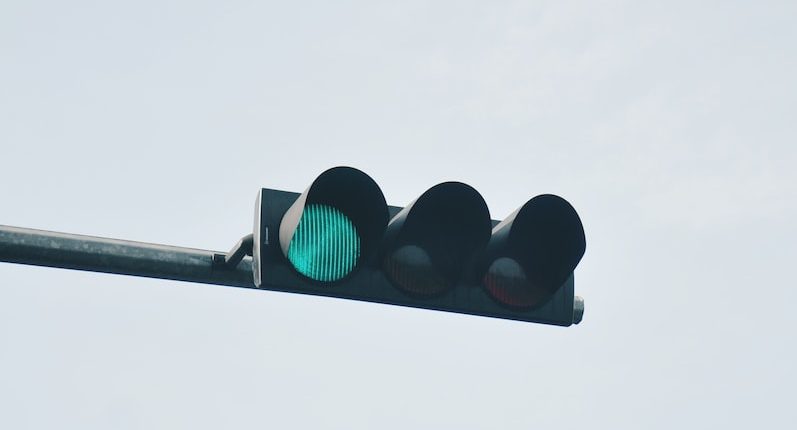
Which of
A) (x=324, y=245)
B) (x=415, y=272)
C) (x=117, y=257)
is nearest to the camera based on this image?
(x=324, y=245)

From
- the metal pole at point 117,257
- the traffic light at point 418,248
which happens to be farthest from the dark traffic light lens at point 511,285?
the metal pole at point 117,257

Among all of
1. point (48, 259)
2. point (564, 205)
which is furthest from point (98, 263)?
point (564, 205)

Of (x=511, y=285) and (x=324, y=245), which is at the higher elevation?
(x=324, y=245)

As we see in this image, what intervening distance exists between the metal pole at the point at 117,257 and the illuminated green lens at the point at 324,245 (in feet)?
1.53

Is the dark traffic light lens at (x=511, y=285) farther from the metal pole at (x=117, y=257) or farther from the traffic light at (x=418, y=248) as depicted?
the metal pole at (x=117, y=257)

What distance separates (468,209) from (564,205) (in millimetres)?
375

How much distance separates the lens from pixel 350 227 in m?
4.80

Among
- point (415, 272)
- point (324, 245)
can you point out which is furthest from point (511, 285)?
point (324, 245)

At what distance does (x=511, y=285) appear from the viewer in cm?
501

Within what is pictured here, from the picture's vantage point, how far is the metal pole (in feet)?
16.1

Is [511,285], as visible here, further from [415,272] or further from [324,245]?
[324,245]

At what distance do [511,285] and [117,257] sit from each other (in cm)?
135

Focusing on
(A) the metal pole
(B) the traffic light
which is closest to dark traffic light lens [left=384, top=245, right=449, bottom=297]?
(B) the traffic light

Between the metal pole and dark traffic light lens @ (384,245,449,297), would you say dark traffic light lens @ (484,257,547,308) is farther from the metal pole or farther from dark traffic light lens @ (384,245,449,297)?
the metal pole
